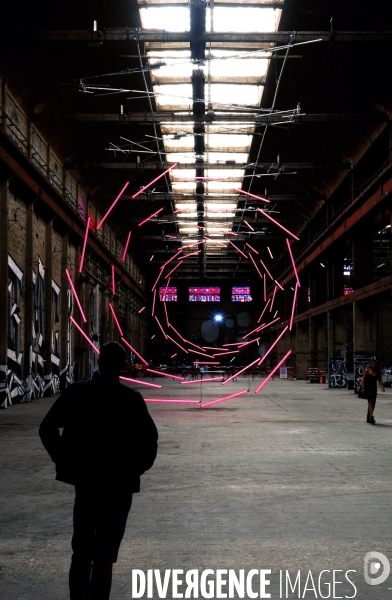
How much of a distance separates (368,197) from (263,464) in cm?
2171

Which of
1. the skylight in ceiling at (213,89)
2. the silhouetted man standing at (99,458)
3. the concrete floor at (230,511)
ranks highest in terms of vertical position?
the skylight in ceiling at (213,89)

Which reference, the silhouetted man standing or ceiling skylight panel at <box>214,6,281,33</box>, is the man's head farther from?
ceiling skylight panel at <box>214,6,281,33</box>

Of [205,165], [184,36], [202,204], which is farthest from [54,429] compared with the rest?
[202,204]

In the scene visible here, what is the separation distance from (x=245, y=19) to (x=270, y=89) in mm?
5563

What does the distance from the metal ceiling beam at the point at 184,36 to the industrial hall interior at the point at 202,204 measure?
0.06m

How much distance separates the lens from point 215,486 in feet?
30.7

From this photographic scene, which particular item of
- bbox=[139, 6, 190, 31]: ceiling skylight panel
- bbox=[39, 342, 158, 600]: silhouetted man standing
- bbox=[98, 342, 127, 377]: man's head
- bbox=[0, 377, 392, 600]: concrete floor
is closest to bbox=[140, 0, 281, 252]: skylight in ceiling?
bbox=[139, 6, 190, 31]: ceiling skylight panel

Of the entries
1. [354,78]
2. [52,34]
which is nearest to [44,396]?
[52,34]

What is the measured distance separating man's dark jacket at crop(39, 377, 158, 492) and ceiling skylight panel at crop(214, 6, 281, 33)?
19.1 metres

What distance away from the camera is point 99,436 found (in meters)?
4.16

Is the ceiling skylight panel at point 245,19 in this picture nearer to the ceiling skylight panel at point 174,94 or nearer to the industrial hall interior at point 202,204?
the industrial hall interior at point 202,204

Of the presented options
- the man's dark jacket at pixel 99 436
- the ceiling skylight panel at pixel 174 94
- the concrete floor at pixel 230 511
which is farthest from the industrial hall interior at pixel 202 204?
the man's dark jacket at pixel 99 436

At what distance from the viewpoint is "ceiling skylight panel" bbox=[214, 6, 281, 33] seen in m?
21.3

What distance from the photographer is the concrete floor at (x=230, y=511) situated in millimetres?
5566
